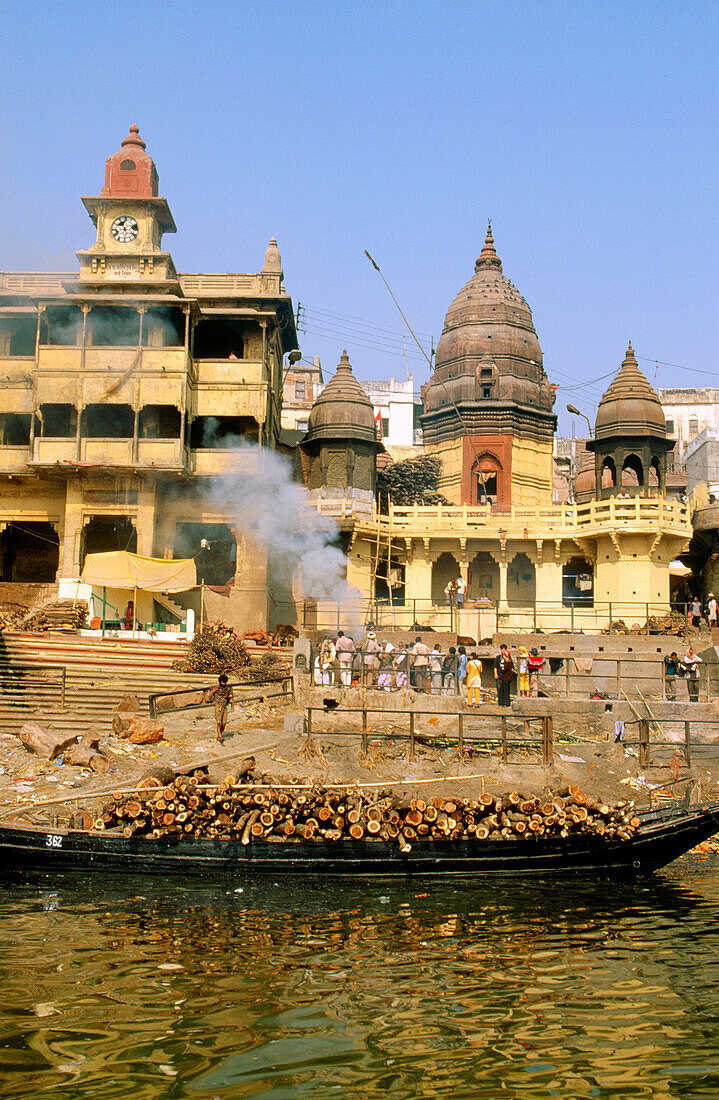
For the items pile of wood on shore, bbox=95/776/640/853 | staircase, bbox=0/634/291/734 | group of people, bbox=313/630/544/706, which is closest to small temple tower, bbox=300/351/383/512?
staircase, bbox=0/634/291/734

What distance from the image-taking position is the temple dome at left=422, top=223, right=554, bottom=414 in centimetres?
4194

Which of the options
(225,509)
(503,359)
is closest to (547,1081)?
(225,509)

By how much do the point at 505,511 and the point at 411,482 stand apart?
4.56 m

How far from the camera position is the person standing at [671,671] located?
25750 mm

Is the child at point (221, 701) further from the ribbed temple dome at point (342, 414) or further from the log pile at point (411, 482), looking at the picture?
the log pile at point (411, 482)

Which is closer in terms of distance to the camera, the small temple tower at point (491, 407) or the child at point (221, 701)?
the child at point (221, 701)

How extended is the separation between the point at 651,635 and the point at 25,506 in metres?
20.8

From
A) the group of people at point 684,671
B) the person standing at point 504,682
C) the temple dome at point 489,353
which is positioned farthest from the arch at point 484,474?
the person standing at point 504,682

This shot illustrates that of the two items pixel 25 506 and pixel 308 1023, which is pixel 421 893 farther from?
pixel 25 506

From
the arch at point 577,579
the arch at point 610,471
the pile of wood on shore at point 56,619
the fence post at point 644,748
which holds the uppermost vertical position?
the arch at point 610,471

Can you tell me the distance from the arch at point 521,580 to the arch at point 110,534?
13835 mm

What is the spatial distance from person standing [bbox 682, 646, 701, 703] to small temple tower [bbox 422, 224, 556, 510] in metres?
13.2

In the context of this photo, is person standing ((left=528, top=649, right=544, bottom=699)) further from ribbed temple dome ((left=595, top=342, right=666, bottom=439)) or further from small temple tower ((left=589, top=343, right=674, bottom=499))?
ribbed temple dome ((left=595, top=342, right=666, bottom=439))

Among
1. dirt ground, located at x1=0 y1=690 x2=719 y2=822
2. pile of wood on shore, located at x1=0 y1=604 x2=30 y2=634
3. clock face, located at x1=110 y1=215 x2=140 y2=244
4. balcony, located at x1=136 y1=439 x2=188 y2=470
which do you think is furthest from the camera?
clock face, located at x1=110 y1=215 x2=140 y2=244
